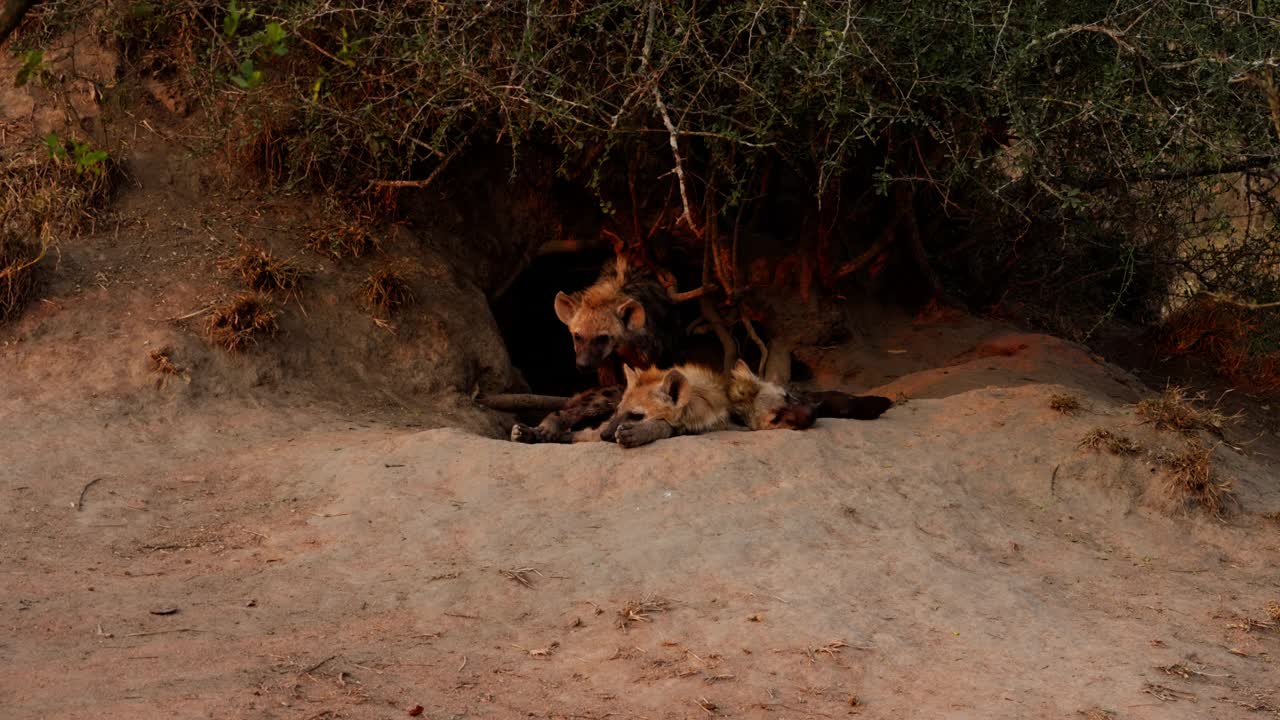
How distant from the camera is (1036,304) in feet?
27.4

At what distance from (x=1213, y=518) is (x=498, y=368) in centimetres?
358

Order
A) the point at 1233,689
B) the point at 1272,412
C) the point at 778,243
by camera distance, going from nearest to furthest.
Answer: the point at 1233,689
the point at 1272,412
the point at 778,243

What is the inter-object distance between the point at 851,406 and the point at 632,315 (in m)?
1.75

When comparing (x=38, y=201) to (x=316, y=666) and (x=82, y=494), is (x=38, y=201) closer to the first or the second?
(x=82, y=494)

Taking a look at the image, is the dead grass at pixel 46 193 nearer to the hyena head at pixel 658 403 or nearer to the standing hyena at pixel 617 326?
the standing hyena at pixel 617 326

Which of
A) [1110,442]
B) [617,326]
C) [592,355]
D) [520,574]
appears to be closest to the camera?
[520,574]

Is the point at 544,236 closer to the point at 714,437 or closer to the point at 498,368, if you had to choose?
the point at 498,368

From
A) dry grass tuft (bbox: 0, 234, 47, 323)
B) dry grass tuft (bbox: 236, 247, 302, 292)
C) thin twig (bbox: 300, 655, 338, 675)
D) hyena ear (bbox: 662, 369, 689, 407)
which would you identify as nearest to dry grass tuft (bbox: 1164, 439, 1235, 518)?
hyena ear (bbox: 662, 369, 689, 407)

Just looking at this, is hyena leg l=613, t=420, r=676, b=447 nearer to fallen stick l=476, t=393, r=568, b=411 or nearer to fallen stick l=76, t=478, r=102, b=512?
fallen stick l=476, t=393, r=568, b=411

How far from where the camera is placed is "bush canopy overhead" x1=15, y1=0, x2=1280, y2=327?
5.02 metres

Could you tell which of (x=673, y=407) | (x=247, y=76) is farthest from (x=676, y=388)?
(x=247, y=76)

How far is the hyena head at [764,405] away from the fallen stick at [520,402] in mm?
1115

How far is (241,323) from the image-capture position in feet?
18.6

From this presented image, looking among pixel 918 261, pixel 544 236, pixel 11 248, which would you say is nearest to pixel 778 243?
pixel 918 261
